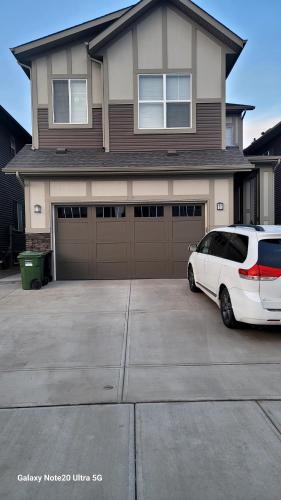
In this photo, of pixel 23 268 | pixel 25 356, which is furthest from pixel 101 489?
pixel 23 268

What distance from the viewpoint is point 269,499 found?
104 inches

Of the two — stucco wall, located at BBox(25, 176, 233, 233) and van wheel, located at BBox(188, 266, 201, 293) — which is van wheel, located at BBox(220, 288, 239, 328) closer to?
van wheel, located at BBox(188, 266, 201, 293)

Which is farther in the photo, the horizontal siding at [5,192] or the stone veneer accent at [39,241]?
the horizontal siding at [5,192]

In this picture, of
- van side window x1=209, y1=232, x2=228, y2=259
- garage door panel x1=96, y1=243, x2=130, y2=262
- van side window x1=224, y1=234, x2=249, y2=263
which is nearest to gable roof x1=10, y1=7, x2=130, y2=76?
garage door panel x1=96, y1=243, x2=130, y2=262

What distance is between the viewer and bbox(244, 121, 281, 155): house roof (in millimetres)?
16575

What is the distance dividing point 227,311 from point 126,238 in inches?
231

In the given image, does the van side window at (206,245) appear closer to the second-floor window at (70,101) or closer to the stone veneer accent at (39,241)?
the stone veneer accent at (39,241)

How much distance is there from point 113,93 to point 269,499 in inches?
463

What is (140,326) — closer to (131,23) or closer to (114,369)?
(114,369)

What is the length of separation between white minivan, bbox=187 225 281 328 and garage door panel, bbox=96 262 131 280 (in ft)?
16.7

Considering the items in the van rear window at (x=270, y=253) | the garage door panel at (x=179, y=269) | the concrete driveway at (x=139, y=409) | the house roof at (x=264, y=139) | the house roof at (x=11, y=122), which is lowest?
the concrete driveway at (x=139, y=409)

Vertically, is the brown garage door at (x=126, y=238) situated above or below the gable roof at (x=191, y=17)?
below

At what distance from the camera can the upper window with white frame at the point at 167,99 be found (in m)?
12.4

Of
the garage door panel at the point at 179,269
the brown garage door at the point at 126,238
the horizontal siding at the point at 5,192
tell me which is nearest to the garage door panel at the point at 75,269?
the brown garage door at the point at 126,238
